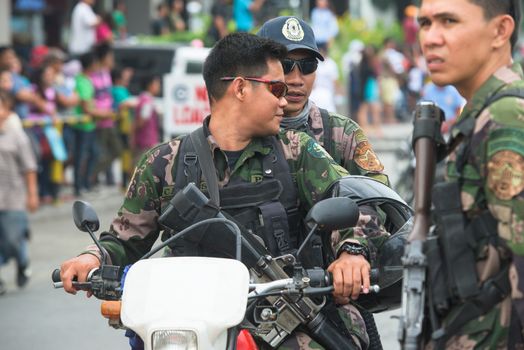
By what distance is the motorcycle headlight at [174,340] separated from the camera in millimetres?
3834

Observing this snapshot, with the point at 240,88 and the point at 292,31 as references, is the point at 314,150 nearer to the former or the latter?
the point at 240,88

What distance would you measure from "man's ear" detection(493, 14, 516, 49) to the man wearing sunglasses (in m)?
1.24

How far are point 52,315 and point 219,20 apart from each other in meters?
12.3

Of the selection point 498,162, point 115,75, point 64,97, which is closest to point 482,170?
point 498,162

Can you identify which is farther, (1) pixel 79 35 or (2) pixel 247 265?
(1) pixel 79 35

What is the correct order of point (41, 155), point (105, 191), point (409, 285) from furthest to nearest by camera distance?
point (105, 191) → point (41, 155) → point (409, 285)

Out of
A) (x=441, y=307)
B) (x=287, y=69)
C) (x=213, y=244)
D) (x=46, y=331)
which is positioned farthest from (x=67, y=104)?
(x=441, y=307)

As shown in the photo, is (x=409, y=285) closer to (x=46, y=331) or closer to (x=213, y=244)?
(x=213, y=244)

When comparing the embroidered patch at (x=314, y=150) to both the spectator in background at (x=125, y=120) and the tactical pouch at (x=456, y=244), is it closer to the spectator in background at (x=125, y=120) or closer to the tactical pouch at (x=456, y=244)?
the tactical pouch at (x=456, y=244)

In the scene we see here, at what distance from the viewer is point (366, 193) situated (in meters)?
4.68

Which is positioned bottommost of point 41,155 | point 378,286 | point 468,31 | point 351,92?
point 351,92

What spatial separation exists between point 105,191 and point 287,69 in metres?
12.7

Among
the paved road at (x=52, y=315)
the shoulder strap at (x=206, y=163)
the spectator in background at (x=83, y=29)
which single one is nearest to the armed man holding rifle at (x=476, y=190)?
the shoulder strap at (x=206, y=163)

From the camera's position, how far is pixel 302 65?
6102mm
